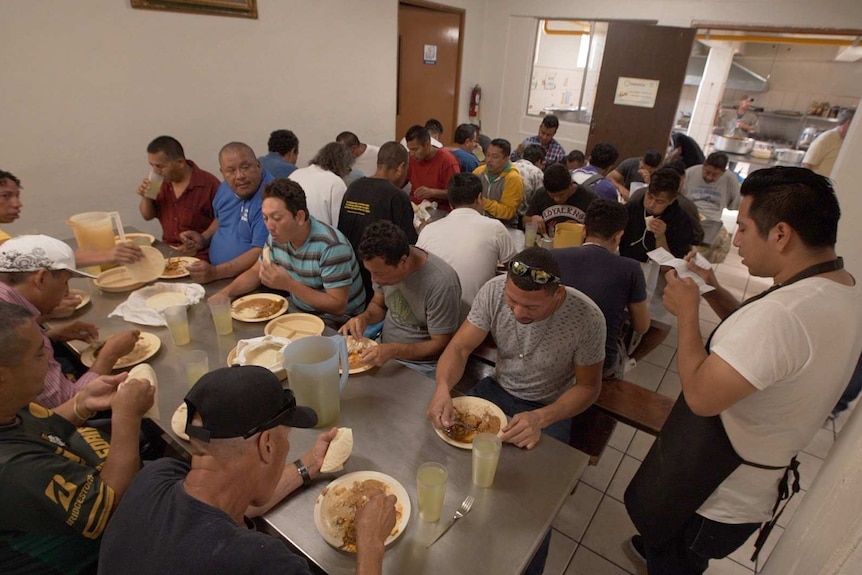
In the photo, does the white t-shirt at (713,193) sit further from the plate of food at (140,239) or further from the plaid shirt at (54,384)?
the plaid shirt at (54,384)

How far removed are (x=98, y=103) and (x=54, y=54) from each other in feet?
1.24

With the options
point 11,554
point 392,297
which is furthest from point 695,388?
point 11,554

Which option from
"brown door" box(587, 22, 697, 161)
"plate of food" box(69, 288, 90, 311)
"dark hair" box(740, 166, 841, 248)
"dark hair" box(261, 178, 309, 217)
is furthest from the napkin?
"brown door" box(587, 22, 697, 161)

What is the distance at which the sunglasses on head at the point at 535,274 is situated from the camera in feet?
5.50

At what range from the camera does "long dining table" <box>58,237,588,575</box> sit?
3.95ft

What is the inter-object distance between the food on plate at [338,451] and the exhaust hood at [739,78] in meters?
10.3

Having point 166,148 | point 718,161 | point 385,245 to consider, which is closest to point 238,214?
point 166,148

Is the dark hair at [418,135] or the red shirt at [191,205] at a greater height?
the dark hair at [418,135]

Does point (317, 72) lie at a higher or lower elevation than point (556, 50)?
lower

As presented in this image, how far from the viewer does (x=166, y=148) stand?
3.01 metres

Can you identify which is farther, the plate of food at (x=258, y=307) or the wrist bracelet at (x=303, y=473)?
the plate of food at (x=258, y=307)

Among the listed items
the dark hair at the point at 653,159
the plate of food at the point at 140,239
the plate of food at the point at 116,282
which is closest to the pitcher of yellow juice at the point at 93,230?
the plate of food at the point at 116,282

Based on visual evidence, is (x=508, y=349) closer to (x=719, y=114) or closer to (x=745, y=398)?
(x=745, y=398)

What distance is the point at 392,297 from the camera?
2.31m
